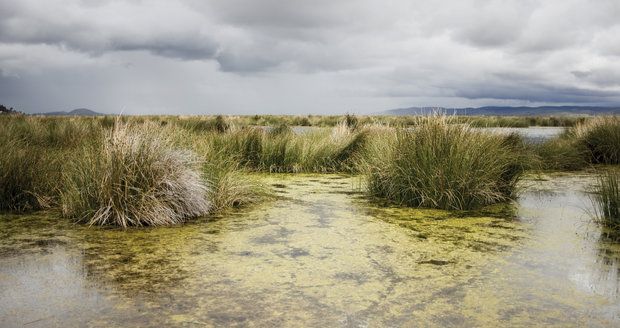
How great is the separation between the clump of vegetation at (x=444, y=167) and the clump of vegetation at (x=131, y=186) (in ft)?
6.01

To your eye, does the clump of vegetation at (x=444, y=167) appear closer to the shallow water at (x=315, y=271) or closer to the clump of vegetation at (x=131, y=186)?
the shallow water at (x=315, y=271)

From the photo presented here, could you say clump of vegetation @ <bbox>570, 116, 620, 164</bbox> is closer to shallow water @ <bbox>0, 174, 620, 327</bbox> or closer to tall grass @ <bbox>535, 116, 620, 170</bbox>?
tall grass @ <bbox>535, 116, 620, 170</bbox>

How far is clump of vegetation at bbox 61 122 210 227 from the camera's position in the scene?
3715mm

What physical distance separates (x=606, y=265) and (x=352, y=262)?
1.37 m

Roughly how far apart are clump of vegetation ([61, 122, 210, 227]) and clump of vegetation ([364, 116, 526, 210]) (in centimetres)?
183

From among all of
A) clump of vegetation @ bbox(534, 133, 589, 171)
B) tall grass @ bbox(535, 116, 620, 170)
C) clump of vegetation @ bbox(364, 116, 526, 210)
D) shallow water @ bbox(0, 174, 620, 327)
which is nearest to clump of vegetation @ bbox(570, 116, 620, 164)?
tall grass @ bbox(535, 116, 620, 170)


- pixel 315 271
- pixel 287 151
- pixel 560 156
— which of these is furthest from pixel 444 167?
pixel 560 156

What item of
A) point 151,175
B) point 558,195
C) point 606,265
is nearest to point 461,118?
point 558,195

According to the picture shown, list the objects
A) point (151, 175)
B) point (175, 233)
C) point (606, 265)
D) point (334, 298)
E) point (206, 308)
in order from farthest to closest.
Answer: point (151, 175) → point (175, 233) → point (606, 265) → point (334, 298) → point (206, 308)

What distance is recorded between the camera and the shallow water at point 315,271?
2086 mm

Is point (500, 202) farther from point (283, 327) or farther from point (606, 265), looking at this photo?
point (283, 327)

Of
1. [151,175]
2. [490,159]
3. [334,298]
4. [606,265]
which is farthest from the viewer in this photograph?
[490,159]

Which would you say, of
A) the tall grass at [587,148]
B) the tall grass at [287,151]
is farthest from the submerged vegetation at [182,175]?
the tall grass at [587,148]

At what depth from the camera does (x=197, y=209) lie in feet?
13.4
